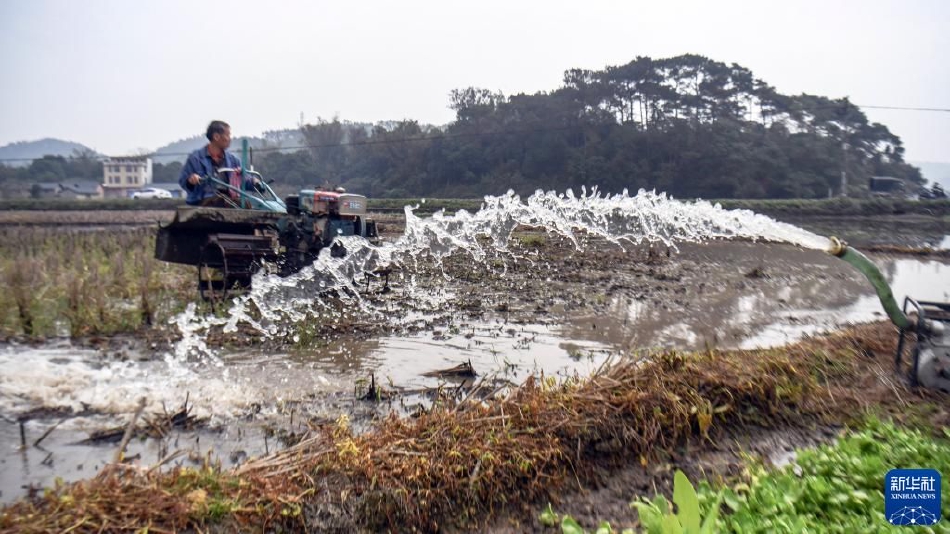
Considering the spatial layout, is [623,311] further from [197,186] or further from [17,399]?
[17,399]

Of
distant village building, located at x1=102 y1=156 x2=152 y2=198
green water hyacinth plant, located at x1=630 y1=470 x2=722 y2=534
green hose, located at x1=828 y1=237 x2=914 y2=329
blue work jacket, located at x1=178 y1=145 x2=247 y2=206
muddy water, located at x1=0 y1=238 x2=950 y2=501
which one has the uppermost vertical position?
distant village building, located at x1=102 y1=156 x2=152 y2=198

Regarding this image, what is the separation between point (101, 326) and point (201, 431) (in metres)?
3.91

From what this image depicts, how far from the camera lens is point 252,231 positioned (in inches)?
345

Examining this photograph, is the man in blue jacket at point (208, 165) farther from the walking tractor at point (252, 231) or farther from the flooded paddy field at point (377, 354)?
the flooded paddy field at point (377, 354)

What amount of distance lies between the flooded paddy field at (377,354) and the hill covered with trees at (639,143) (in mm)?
23193

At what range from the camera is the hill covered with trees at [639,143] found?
36.3 meters

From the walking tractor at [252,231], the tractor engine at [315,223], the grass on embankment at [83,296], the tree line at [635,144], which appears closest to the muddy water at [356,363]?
the grass on embankment at [83,296]

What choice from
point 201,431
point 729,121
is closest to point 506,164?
point 729,121

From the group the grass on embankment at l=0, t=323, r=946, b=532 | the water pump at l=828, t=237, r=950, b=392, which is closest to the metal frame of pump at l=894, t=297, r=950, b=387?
the water pump at l=828, t=237, r=950, b=392

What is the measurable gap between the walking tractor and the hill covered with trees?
23.3 meters

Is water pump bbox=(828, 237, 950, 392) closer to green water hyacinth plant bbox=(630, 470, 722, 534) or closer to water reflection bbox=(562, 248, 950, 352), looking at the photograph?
water reflection bbox=(562, 248, 950, 352)

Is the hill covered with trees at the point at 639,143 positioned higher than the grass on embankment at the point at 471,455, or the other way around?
the hill covered with trees at the point at 639,143

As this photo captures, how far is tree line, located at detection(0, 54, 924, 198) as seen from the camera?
36.3 metres

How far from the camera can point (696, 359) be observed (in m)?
5.17
